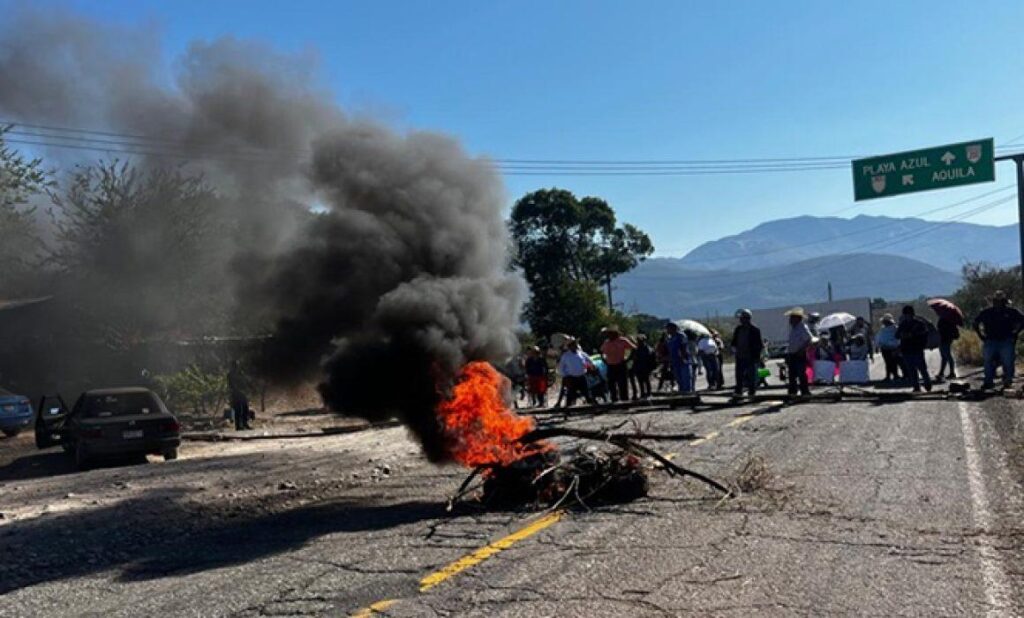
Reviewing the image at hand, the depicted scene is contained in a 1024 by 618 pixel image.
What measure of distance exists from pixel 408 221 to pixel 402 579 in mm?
5005

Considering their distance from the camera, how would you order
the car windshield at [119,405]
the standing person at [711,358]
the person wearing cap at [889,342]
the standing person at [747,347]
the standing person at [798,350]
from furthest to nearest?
the standing person at [711,358], the person wearing cap at [889,342], the standing person at [747,347], the standing person at [798,350], the car windshield at [119,405]

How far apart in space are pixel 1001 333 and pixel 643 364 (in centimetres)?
697

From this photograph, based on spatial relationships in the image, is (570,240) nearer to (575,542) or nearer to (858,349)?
(858,349)

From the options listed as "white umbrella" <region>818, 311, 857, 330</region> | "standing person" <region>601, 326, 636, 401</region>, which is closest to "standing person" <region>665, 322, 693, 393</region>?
"standing person" <region>601, 326, 636, 401</region>

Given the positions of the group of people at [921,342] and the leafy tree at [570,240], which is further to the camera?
the leafy tree at [570,240]

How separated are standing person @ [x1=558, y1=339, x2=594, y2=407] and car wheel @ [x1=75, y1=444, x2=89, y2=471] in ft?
29.4

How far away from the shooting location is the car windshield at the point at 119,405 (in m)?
14.8

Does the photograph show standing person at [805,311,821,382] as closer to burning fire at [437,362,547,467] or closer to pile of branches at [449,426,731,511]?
pile of branches at [449,426,731,511]

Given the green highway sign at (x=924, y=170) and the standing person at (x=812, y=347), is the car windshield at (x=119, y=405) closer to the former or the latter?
the standing person at (x=812, y=347)

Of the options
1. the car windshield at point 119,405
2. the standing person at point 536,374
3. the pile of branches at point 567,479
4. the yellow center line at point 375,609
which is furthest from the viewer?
the standing person at point 536,374

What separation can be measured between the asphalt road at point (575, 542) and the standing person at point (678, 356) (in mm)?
6577

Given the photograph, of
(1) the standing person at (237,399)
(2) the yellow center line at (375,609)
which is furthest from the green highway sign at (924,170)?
(2) the yellow center line at (375,609)

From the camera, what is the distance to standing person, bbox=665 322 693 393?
59.0 ft

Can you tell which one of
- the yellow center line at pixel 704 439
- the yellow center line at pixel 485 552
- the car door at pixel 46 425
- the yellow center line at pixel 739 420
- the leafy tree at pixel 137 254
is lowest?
the yellow center line at pixel 485 552
